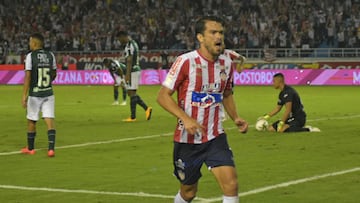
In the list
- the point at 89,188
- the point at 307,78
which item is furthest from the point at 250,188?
the point at 307,78

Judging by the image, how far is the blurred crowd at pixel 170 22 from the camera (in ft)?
147

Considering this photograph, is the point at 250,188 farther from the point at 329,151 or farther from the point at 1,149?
the point at 1,149

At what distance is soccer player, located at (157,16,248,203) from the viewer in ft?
24.0

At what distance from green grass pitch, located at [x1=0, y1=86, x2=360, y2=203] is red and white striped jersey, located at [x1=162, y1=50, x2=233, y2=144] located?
2150 millimetres

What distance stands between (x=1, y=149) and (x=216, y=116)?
8407 millimetres

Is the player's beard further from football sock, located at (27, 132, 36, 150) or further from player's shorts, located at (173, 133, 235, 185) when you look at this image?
football sock, located at (27, 132, 36, 150)

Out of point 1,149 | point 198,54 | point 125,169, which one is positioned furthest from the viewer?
point 1,149

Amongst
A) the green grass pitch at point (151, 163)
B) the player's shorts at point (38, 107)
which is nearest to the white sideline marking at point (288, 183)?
the green grass pitch at point (151, 163)

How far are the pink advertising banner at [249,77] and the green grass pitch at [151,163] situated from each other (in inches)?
701

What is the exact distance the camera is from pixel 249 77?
42375 millimetres

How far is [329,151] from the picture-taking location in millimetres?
→ 14117

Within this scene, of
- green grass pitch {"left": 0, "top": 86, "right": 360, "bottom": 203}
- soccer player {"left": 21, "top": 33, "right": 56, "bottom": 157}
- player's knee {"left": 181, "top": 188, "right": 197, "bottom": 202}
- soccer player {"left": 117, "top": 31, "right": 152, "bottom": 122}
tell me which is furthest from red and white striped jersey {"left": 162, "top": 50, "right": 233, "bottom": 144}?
soccer player {"left": 117, "top": 31, "right": 152, "bottom": 122}

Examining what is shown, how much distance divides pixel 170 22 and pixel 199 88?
42.6 metres

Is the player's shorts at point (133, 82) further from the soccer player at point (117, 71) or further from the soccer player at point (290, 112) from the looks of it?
the soccer player at point (117, 71)
